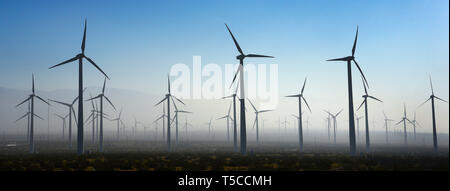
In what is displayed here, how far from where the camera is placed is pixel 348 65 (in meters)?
52.2
